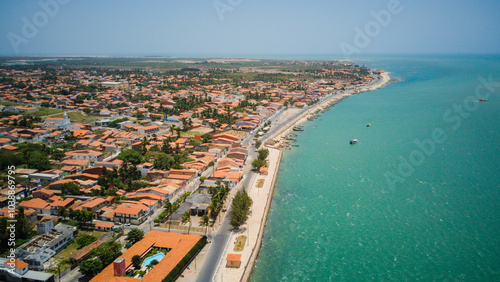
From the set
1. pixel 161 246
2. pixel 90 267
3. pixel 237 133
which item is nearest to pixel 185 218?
pixel 161 246

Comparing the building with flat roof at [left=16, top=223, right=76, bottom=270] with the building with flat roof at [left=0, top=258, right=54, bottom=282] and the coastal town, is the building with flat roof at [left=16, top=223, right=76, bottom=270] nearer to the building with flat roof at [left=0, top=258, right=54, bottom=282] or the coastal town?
the coastal town

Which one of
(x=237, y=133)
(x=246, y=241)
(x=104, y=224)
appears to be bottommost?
(x=246, y=241)

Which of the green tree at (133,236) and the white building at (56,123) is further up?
the white building at (56,123)

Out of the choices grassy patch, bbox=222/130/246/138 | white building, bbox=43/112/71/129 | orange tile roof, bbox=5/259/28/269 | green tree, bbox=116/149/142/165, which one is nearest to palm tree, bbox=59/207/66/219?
orange tile roof, bbox=5/259/28/269

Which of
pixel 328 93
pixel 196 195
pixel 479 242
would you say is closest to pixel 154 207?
pixel 196 195

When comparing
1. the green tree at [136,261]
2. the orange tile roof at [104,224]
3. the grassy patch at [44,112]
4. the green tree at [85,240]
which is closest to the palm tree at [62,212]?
the orange tile roof at [104,224]

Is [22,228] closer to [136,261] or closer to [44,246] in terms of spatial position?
[44,246]

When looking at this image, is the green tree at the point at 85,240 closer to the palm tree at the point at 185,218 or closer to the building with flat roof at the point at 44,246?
the building with flat roof at the point at 44,246
